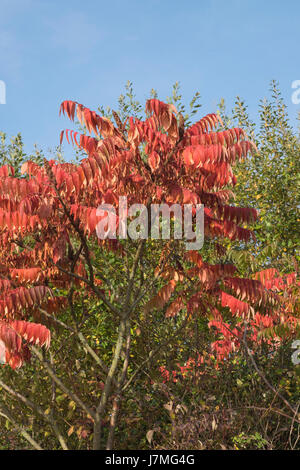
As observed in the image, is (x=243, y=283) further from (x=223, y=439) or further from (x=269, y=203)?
(x=269, y=203)

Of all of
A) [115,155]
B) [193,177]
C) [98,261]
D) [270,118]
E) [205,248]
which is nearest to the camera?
[115,155]

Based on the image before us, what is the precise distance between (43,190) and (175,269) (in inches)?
69.4

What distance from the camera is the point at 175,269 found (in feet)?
19.0

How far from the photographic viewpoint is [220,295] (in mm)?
5555

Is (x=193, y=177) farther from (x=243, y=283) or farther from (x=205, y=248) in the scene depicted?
(x=205, y=248)

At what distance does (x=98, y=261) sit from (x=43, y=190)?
12.7 feet

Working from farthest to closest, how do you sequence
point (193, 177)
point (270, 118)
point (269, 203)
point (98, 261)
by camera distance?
point (270, 118) → point (269, 203) → point (98, 261) → point (193, 177)

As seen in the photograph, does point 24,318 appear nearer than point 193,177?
No

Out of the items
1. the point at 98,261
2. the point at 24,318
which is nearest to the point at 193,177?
the point at 24,318

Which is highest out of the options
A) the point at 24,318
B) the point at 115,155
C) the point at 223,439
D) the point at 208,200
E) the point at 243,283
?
the point at 115,155

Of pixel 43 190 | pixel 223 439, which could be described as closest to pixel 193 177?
pixel 43 190

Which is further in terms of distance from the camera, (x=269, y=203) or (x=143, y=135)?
(x=269, y=203)

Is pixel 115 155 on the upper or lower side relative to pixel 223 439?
upper

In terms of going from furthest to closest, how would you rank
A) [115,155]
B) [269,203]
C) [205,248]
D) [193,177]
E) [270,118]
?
[270,118]
[269,203]
[205,248]
[193,177]
[115,155]
